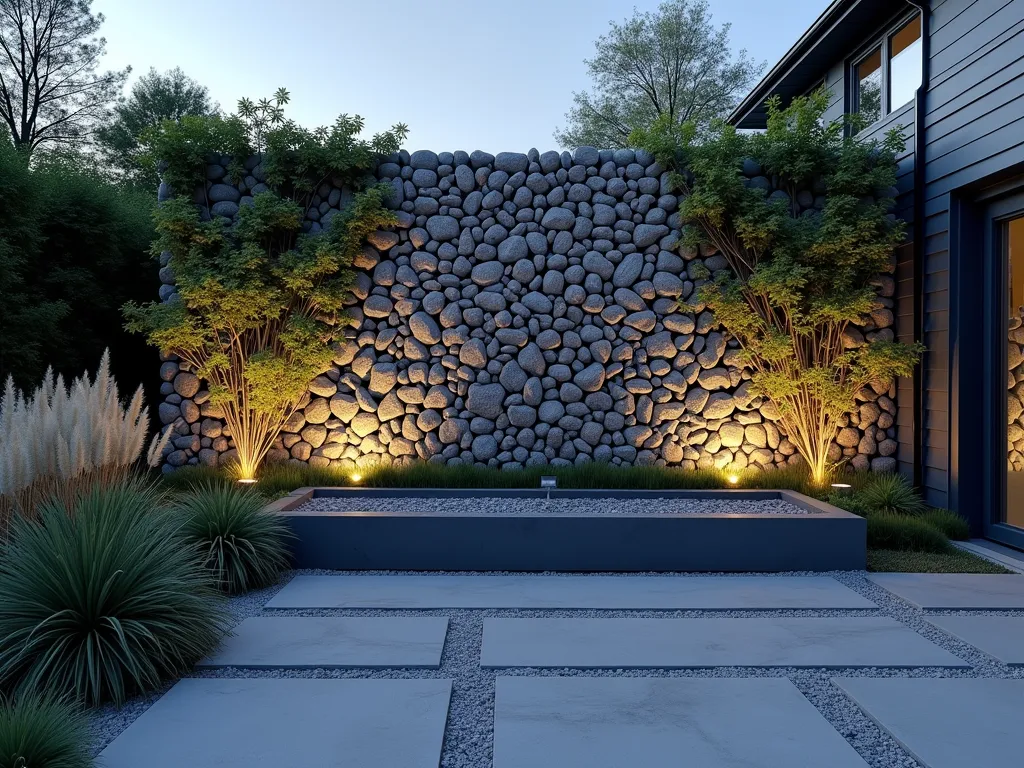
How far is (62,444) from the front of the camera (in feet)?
11.6

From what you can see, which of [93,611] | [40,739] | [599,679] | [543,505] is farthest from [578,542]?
[40,739]

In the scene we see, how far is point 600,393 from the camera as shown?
21.9 feet

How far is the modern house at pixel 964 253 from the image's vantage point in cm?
528

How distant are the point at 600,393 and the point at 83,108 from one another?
623 inches

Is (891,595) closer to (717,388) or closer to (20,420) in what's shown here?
(717,388)

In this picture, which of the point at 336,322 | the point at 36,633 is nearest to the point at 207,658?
the point at 36,633

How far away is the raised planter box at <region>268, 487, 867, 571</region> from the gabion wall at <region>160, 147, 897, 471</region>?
2.11m

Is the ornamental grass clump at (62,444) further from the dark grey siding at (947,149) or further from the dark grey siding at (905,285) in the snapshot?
the dark grey siding at (905,285)

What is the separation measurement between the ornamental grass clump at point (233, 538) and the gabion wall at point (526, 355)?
7.81 feet

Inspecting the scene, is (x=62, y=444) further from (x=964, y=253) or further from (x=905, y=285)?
(x=905, y=285)

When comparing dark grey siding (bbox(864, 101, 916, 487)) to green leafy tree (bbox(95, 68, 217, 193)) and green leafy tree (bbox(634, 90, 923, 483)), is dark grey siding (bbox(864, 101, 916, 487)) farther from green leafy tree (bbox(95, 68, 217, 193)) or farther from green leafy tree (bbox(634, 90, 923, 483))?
green leafy tree (bbox(95, 68, 217, 193))

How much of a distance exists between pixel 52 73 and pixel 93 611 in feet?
58.5

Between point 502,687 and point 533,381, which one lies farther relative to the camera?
point 533,381

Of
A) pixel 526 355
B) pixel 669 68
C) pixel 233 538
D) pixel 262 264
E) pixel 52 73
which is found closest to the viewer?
pixel 233 538
